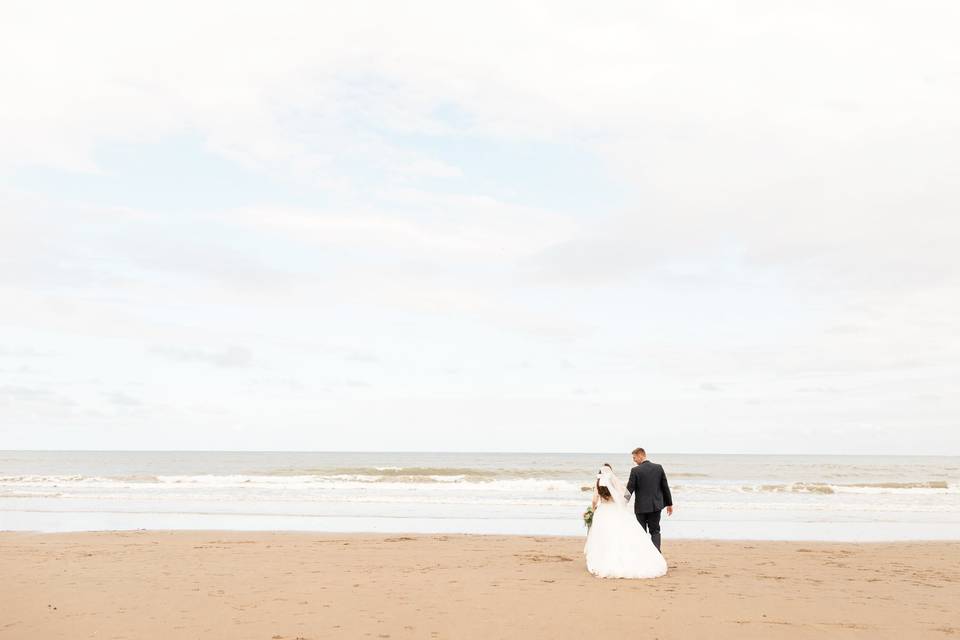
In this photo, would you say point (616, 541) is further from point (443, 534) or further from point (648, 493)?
point (443, 534)

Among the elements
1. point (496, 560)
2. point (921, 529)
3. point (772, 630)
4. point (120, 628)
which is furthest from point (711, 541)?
point (120, 628)

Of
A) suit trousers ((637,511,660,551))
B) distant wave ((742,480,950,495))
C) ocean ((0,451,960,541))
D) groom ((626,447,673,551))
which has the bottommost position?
distant wave ((742,480,950,495))

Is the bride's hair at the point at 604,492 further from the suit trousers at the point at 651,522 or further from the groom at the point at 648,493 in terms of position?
the suit trousers at the point at 651,522

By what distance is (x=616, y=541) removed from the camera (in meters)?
9.74

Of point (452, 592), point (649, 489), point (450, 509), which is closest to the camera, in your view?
point (452, 592)

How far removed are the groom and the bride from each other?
29cm

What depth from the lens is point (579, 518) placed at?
1975 cm

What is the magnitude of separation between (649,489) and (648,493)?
0.06 m

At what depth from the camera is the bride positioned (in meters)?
9.58

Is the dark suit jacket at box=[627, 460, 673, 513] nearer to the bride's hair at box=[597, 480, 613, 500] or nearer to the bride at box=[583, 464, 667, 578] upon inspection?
the bride at box=[583, 464, 667, 578]

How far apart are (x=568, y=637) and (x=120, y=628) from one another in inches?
157

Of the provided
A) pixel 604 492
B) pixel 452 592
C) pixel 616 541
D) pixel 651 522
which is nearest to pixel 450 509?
pixel 651 522

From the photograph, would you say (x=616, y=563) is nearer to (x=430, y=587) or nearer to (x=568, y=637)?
(x=430, y=587)

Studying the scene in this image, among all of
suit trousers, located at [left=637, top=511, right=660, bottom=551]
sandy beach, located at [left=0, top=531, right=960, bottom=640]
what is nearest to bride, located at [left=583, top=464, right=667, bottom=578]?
sandy beach, located at [left=0, top=531, right=960, bottom=640]
